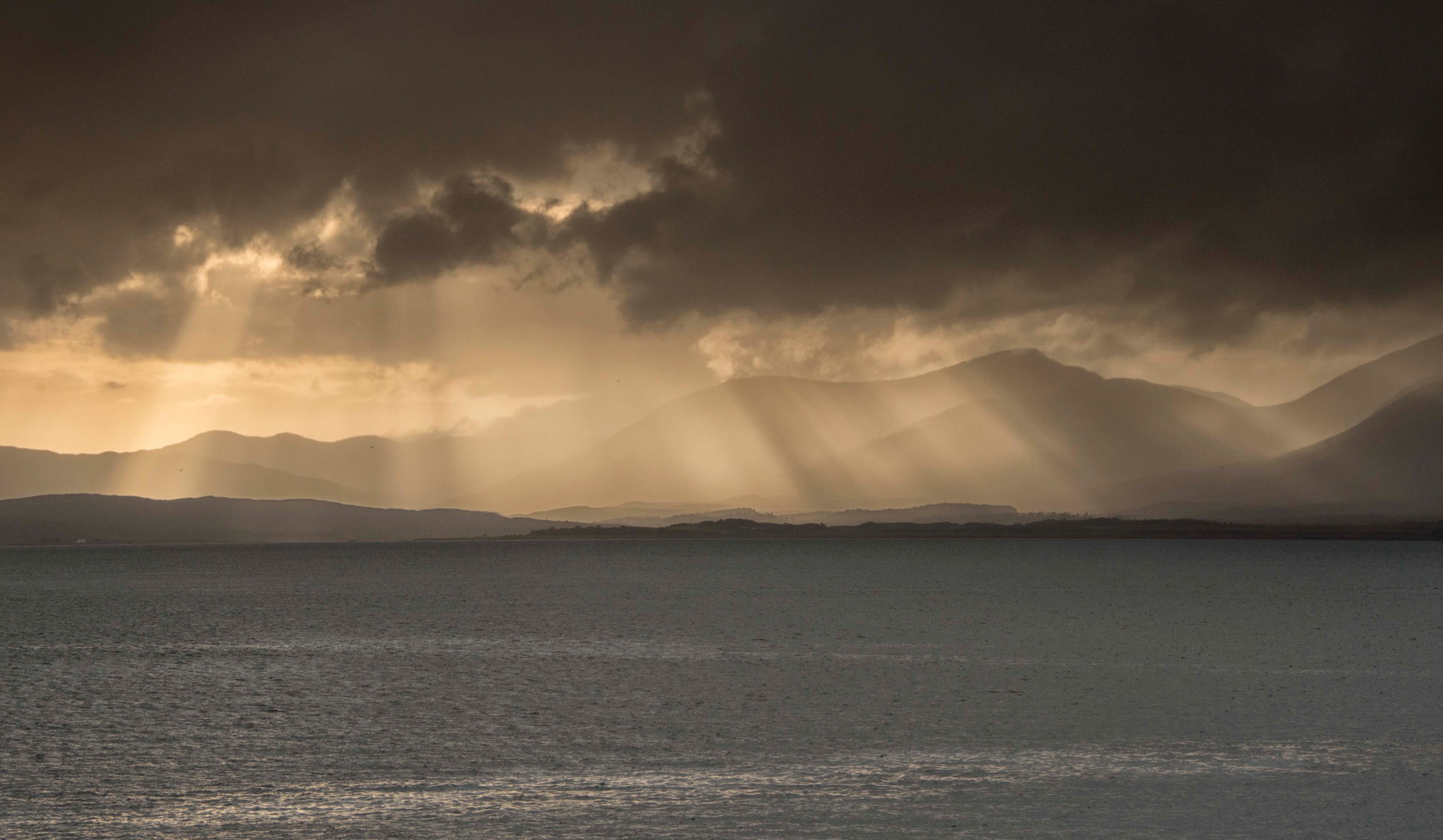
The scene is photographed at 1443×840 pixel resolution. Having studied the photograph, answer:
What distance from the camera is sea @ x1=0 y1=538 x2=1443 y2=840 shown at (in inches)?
752

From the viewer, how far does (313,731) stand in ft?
93.0

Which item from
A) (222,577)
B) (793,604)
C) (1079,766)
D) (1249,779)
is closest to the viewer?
(1249,779)

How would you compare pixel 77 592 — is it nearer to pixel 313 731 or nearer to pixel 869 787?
pixel 313 731

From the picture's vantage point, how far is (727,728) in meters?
28.4

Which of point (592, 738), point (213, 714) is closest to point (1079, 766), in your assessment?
point (592, 738)

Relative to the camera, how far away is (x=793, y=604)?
290ft

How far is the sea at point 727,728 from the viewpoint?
1909cm

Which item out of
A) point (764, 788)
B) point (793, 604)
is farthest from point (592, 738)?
point (793, 604)

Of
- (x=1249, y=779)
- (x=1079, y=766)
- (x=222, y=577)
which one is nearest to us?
(x=1249, y=779)

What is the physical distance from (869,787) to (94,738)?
19.6 metres

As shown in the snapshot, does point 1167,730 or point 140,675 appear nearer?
point 1167,730

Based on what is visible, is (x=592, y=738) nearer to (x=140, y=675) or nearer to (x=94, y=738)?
(x=94, y=738)

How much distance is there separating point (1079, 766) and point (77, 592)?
125707 millimetres

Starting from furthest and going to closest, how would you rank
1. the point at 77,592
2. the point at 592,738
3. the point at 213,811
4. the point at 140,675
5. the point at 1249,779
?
1. the point at 77,592
2. the point at 140,675
3. the point at 592,738
4. the point at 1249,779
5. the point at 213,811
